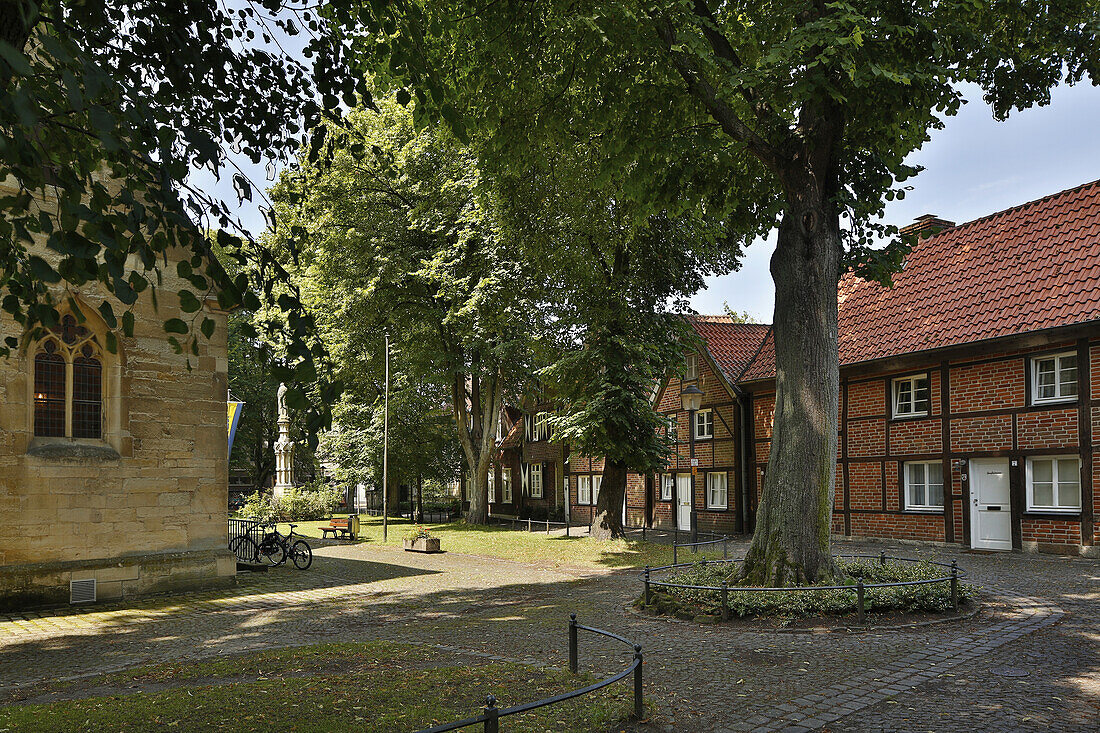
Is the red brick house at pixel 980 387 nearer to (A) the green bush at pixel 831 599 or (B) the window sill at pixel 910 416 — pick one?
(B) the window sill at pixel 910 416

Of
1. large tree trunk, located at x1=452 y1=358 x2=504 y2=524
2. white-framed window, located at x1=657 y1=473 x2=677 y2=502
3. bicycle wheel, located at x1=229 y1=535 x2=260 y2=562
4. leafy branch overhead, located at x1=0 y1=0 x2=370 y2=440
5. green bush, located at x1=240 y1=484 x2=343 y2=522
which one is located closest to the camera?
leafy branch overhead, located at x1=0 y1=0 x2=370 y2=440

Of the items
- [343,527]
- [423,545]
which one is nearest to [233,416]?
[423,545]

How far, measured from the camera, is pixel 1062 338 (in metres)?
19.8

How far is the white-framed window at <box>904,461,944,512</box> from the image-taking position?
23.6 metres

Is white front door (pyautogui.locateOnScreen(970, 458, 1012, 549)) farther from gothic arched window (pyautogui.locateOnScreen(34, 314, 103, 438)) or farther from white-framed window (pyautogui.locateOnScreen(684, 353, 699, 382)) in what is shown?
gothic arched window (pyautogui.locateOnScreen(34, 314, 103, 438))

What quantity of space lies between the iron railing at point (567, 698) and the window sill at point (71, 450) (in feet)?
34.8

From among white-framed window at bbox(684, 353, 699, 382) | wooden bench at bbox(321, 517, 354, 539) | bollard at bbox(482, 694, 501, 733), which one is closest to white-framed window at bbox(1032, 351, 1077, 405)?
white-framed window at bbox(684, 353, 699, 382)

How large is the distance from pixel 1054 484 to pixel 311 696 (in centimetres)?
1908

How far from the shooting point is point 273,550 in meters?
21.5

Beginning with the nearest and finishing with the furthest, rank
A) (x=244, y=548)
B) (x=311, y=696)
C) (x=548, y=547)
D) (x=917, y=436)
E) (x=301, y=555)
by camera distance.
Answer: (x=311, y=696) < (x=301, y=555) < (x=244, y=548) < (x=917, y=436) < (x=548, y=547)

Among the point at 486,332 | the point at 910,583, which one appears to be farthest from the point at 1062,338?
the point at 486,332

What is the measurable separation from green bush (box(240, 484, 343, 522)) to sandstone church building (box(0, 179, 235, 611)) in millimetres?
24198

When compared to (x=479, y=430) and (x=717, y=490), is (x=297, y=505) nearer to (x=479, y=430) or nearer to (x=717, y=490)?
(x=479, y=430)

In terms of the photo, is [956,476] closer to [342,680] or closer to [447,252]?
[447,252]
